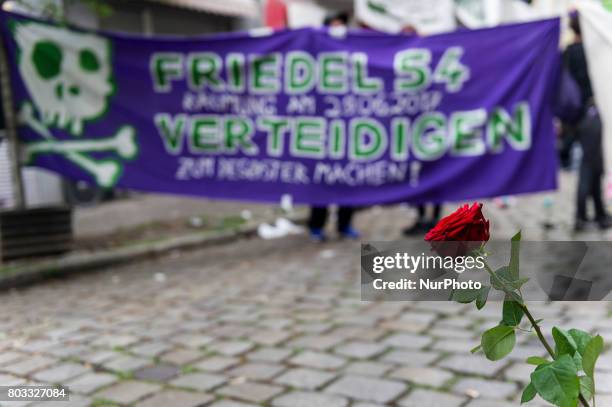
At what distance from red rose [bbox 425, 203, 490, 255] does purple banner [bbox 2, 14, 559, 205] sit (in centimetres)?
469

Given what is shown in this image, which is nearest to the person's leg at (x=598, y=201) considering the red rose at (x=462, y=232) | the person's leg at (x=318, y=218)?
the person's leg at (x=318, y=218)

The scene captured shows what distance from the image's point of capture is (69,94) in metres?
6.12

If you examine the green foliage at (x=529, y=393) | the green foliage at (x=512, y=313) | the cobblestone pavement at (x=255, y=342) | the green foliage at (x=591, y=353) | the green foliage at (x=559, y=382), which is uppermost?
the green foliage at (x=512, y=313)

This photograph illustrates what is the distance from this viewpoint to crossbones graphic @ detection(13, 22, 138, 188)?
5.99 m

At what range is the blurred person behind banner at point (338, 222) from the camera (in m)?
6.91

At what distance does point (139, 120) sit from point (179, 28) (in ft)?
21.5

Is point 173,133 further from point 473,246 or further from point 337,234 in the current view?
point 473,246

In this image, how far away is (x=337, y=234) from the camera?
7.41 m

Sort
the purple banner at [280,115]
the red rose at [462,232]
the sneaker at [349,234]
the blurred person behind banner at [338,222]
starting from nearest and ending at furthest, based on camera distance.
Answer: the red rose at [462,232]
the purple banner at [280,115]
the blurred person behind banner at [338,222]
the sneaker at [349,234]

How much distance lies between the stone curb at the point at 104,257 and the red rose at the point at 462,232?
15.2ft

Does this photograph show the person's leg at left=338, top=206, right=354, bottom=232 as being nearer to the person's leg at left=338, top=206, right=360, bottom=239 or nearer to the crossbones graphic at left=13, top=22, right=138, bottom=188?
the person's leg at left=338, top=206, right=360, bottom=239

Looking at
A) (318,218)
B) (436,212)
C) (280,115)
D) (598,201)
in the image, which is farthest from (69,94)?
(598,201)

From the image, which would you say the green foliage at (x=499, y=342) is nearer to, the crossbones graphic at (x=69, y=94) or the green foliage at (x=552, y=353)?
the green foliage at (x=552, y=353)

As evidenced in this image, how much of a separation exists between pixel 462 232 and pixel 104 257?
518 cm
